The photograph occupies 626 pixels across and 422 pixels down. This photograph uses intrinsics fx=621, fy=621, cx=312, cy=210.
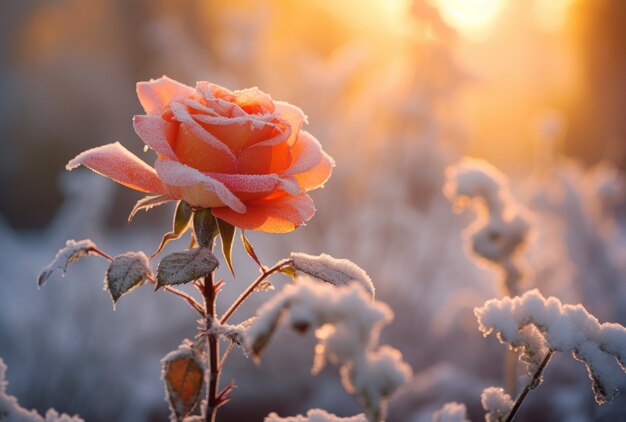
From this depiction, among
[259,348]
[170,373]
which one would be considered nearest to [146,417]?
[170,373]

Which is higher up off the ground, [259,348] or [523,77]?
[523,77]

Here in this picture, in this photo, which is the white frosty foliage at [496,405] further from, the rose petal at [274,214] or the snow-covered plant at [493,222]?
the snow-covered plant at [493,222]

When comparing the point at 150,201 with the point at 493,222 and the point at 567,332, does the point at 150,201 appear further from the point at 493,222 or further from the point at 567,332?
the point at 493,222

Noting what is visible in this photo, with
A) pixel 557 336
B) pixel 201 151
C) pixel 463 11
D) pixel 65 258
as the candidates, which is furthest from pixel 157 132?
pixel 463 11

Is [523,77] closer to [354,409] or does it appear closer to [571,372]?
[571,372]

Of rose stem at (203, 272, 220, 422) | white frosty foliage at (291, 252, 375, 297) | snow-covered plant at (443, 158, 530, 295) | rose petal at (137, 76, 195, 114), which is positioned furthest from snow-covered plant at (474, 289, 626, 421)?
snow-covered plant at (443, 158, 530, 295)

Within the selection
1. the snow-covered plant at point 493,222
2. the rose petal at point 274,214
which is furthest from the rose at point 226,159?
the snow-covered plant at point 493,222
